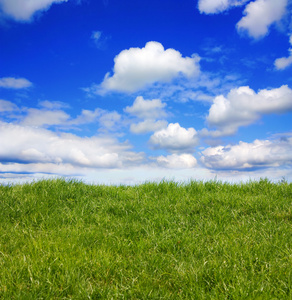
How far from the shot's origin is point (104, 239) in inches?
235

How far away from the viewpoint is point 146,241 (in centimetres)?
582

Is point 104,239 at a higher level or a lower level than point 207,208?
lower

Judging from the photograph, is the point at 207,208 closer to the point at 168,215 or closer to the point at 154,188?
the point at 168,215

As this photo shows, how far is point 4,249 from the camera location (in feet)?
A: 19.1

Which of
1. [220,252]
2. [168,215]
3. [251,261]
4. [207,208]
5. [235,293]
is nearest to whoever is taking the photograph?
[235,293]

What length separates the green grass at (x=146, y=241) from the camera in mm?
4250

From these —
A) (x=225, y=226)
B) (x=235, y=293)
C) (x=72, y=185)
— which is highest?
(x=72, y=185)

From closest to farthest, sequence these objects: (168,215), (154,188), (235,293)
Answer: (235,293), (168,215), (154,188)

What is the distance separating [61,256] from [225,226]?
12.1 feet

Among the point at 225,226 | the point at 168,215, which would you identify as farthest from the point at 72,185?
the point at 225,226

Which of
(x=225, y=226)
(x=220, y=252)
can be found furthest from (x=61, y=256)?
(x=225, y=226)

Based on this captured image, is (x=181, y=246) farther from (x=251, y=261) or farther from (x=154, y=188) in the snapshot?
(x=154, y=188)

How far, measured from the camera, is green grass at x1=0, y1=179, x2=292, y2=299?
4.25 metres

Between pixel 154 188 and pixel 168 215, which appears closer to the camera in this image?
pixel 168 215
